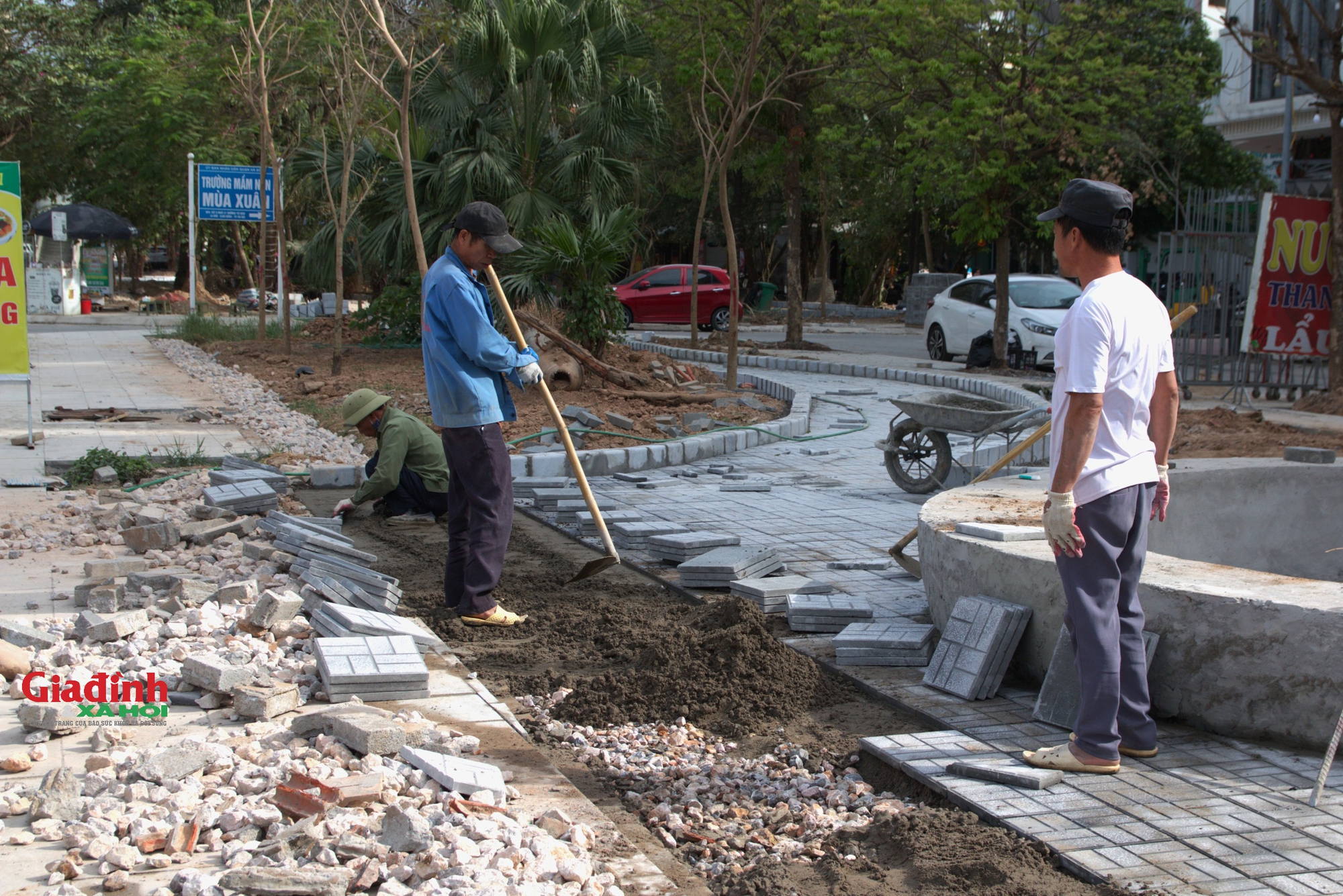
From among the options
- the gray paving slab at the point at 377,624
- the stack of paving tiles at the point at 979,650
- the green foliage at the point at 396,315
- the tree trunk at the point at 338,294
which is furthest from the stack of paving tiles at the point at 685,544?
the green foliage at the point at 396,315

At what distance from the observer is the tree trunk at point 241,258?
102 ft

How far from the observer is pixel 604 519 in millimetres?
7359

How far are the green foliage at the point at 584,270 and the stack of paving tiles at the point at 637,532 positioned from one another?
22.6 feet

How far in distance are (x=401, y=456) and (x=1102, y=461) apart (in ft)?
15.6

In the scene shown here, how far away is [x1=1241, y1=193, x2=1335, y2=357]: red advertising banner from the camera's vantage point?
494 inches

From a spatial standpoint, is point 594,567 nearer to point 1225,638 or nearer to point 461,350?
point 461,350

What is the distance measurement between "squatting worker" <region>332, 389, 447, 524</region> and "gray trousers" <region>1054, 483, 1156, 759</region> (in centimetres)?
457

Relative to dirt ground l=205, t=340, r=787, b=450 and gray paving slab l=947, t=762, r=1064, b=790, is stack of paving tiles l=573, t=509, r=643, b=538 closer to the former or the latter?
dirt ground l=205, t=340, r=787, b=450

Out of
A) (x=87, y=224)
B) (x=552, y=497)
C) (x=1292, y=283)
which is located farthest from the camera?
(x=87, y=224)

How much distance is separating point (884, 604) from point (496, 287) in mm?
2449

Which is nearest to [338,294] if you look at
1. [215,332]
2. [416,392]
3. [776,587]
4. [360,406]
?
[416,392]

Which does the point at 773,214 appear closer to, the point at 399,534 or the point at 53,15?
the point at 53,15

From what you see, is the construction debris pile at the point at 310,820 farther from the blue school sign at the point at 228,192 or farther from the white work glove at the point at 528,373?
the blue school sign at the point at 228,192

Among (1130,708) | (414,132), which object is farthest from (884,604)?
(414,132)
